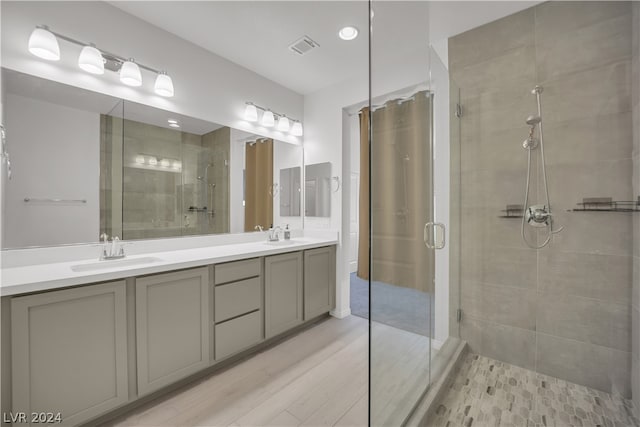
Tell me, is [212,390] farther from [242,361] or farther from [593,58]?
[593,58]

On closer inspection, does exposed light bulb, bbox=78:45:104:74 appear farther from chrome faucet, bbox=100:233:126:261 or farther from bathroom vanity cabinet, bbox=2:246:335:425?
bathroom vanity cabinet, bbox=2:246:335:425

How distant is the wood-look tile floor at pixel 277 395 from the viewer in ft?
4.74

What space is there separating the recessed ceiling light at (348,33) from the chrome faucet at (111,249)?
2.25m

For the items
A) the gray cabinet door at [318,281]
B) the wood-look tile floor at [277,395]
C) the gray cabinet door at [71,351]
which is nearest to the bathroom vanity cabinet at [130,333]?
the gray cabinet door at [71,351]

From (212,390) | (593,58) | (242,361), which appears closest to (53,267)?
(212,390)

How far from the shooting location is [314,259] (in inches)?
105

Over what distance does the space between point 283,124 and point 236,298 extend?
193 cm

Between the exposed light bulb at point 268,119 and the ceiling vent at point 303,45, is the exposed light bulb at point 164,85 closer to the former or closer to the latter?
the exposed light bulb at point 268,119

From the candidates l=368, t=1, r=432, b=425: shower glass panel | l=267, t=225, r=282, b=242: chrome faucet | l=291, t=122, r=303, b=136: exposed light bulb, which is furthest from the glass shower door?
l=291, t=122, r=303, b=136: exposed light bulb

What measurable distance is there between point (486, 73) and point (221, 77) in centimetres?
221

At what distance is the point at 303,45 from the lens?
232 centimetres

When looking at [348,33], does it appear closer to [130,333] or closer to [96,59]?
[96,59]

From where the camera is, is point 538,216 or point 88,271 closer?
point 88,271

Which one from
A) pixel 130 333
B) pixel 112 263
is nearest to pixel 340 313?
pixel 130 333
